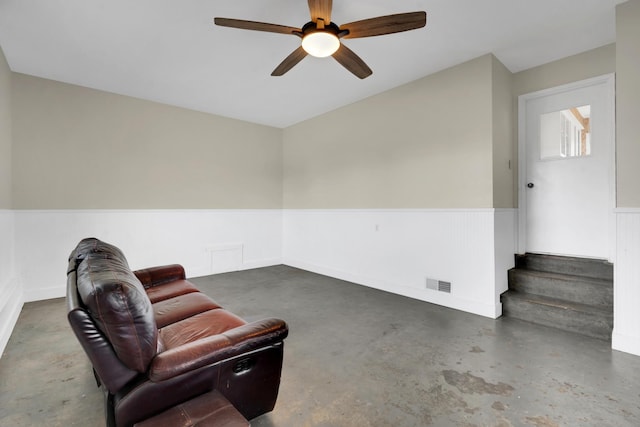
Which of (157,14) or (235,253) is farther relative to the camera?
(235,253)

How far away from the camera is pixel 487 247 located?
329cm

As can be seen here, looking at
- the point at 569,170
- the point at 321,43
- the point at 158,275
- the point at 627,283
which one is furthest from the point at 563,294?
the point at 158,275

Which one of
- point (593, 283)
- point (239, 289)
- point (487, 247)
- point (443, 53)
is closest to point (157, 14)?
point (443, 53)

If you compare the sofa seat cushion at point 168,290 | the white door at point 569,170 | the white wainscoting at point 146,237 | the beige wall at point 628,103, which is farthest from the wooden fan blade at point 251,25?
the white wainscoting at point 146,237

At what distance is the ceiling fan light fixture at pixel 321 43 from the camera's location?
227 centimetres

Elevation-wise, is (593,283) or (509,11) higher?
(509,11)

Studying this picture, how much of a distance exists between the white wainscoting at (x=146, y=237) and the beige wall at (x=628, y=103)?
17.2 feet

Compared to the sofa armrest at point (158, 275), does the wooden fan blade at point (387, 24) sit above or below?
above

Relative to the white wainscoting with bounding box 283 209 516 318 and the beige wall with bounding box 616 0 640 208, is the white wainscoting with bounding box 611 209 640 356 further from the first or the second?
the white wainscoting with bounding box 283 209 516 318

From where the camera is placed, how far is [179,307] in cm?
230

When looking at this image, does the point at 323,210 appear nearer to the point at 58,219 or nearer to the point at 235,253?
the point at 235,253

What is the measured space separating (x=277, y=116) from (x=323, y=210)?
2.00m

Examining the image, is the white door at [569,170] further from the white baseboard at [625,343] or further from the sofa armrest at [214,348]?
the sofa armrest at [214,348]

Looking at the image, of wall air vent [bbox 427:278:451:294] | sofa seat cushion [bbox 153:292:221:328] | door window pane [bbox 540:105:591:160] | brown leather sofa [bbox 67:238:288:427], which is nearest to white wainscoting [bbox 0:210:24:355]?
sofa seat cushion [bbox 153:292:221:328]
